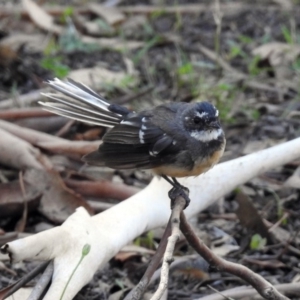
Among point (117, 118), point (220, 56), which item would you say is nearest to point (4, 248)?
point (117, 118)

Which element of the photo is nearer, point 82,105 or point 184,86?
point 82,105

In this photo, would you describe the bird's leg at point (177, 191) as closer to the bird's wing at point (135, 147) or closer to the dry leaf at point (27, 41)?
the bird's wing at point (135, 147)

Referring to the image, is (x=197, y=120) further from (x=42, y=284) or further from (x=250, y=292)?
(x=42, y=284)

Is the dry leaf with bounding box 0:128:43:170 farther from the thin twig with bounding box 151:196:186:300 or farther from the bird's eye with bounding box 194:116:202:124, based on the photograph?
the thin twig with bounding box 151:196:186:300

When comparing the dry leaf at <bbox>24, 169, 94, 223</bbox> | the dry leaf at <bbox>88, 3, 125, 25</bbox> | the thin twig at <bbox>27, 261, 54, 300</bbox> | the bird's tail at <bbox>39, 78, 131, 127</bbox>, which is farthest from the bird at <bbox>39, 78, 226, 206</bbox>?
the dry leaf at <bbox>88, 3, 125, 25</bbox>

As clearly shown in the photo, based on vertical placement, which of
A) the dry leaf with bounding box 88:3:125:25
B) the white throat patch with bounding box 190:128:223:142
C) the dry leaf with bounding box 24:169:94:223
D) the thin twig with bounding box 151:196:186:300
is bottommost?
the dry leaf with bounding box 24:169:94:223

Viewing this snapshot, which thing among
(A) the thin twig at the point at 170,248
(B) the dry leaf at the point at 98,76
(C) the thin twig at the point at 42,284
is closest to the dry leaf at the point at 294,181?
(A) the thin twig at the point at 170,248

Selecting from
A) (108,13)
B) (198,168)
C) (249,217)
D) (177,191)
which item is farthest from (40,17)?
(177,191)
